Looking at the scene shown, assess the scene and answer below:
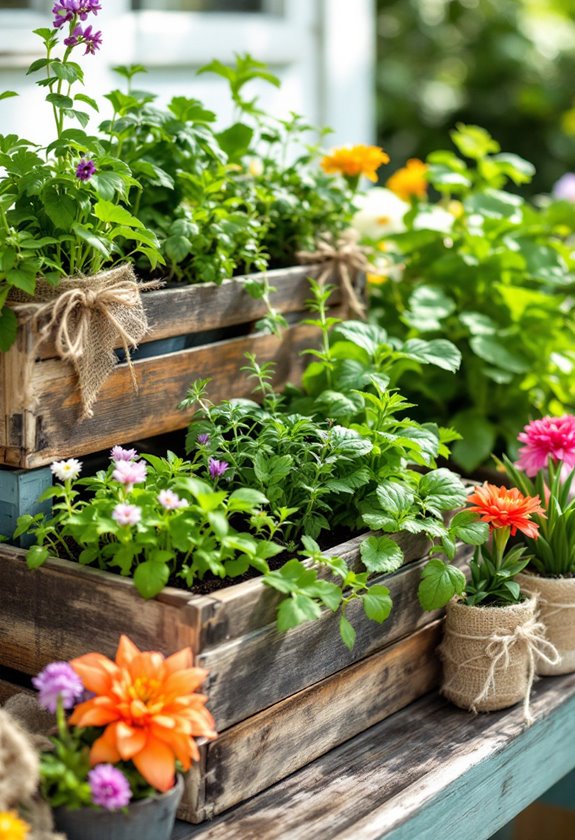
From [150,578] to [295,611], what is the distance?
0.54 ft

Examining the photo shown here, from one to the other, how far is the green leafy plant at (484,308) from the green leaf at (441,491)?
1.39 feet

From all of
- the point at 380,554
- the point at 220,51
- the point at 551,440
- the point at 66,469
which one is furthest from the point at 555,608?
the point at 220,51

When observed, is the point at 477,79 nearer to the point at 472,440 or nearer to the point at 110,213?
the point at 472,440

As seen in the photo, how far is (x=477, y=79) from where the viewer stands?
4969 millimetres

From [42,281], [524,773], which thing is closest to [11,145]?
[42,281]

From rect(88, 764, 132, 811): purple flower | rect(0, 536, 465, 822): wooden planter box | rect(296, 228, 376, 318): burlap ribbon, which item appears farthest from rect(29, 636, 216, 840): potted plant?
rect(296, 228, 376, 318): burlap ribbon

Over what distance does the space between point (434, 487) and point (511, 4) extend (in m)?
3.85

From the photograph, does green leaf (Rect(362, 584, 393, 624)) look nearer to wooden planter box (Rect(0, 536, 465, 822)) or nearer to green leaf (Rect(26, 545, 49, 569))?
wooden planter box (Rect(0, 536, 465, 822))

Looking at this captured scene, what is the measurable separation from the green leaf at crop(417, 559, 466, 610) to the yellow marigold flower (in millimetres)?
634

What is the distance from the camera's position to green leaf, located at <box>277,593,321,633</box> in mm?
1305

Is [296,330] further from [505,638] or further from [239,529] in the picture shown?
[505,638]

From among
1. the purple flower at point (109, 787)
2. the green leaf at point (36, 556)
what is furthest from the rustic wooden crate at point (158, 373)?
the purple flower at point (109, 787)

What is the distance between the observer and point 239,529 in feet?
5.11

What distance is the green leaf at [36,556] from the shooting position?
1363mm
